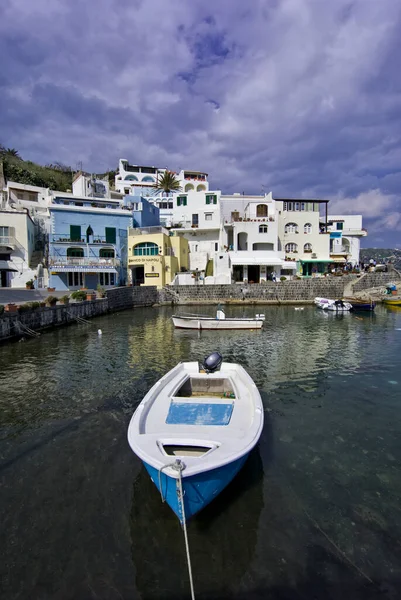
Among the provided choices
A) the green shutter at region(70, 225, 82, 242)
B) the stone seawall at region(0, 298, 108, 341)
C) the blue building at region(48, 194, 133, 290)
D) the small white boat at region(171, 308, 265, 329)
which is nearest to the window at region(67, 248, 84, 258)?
the blue building at region(48, 194, 133, 290)

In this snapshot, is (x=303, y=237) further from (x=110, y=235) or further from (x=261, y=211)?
(x=110, y=235)

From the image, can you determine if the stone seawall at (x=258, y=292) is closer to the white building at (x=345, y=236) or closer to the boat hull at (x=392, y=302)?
the boat hull at (x=392, y=302)

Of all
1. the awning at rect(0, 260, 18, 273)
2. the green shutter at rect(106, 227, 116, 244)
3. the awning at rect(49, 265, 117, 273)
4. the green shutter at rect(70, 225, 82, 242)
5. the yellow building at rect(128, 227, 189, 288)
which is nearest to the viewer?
the awning at rect(0, 260, 18, 273)

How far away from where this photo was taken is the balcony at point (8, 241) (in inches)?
1319

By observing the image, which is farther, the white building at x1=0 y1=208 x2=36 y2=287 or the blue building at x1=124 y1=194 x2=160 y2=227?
the blue building at x1=124 y1=194 x2=160 y2=227

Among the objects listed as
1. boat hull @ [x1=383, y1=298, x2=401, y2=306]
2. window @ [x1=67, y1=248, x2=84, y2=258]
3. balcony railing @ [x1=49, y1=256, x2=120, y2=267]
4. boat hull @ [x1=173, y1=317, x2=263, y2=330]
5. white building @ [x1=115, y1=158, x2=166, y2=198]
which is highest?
white building @ [x1=115, y1=158, x2=166, y2=198]

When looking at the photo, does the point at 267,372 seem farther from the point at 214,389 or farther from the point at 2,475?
the point at 2,475

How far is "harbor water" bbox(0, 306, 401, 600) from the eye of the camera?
4375 mm

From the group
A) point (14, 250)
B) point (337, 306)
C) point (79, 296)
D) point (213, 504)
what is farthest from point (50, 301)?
point (337, 306)

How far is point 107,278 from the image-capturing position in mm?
39344

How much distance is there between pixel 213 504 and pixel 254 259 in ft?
135

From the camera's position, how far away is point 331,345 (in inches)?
728

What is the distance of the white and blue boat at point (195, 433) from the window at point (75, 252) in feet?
107

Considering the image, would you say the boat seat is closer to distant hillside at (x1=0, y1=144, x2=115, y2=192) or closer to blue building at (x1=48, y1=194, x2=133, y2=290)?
blue building at (x1=48, y1=194, x2=133, y2=290)
